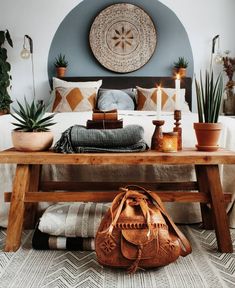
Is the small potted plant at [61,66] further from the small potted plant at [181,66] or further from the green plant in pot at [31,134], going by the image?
the green plant in pot at [31,134]

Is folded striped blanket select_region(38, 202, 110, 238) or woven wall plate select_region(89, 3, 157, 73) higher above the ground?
woven wall plate select_region(89, 3, 157, 73)

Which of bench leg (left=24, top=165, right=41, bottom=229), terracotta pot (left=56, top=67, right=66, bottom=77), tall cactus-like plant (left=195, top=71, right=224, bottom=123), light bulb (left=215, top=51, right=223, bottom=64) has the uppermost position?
light bulb (left=215, top=51, right=223, bottom=64)

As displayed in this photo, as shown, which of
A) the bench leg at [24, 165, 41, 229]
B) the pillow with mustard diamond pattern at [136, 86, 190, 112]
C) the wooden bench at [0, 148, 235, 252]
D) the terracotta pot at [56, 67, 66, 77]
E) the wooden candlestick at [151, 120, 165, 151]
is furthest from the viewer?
the terracotta pot at [56, 67, 66, 77]

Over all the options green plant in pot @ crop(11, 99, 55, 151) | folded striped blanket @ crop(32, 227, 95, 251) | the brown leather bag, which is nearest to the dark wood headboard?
green plant in pot @ crop(11, 99, 55, 151)

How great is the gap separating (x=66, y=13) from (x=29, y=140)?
3310mm

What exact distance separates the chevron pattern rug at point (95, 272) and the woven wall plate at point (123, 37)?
3323 mm

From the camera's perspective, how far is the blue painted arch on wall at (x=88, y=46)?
4812 millimetres

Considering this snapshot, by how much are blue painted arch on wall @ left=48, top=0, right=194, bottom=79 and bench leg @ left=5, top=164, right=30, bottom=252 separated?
3196 mm

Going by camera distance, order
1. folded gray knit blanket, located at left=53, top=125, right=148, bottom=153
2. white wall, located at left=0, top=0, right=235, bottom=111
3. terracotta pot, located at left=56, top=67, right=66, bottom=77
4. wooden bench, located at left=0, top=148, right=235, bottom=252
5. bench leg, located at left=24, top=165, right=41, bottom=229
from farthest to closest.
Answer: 1. white wall, located at left=0, top=0, right=235, bottom=111
2. terracotta pot, located at left=56, top=67, right=66, bottom=77
3. bench leg, located at left=24, top=165, right=41, bottom=229
4. folded gray knit blanket, located at left=53, top=125, right=148, bottom=153
5. wooden bench, located at left=0, top=148, right=235, bottom=252

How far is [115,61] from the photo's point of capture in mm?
4820

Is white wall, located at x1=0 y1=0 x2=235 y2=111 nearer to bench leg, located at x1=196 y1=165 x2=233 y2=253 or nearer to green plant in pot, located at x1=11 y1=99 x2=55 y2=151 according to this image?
green plant in pot, located at x1=11 y1=99 x2=55 y2=151

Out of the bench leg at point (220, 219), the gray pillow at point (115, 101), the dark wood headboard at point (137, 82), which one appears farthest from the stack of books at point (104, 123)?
the dark wood headboard at point (137, 82)

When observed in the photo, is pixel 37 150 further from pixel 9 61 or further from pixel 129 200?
pixel 9 61

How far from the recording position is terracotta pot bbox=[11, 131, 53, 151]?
1907mm
